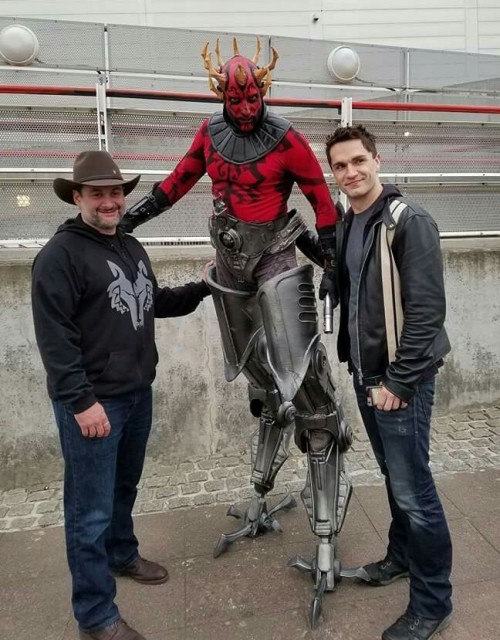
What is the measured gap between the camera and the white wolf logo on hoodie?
214 cm

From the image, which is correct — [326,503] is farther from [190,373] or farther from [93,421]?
[190,373]

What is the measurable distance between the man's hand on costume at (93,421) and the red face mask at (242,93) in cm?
143

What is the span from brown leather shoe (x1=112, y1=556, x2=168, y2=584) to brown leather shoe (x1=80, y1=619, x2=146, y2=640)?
40 cm

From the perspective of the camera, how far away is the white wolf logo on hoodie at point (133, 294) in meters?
2.14

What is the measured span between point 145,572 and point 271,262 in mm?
1785

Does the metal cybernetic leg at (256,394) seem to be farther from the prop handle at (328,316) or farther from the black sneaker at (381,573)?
the black sneaker at (381,573)

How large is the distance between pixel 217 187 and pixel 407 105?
2638 mm

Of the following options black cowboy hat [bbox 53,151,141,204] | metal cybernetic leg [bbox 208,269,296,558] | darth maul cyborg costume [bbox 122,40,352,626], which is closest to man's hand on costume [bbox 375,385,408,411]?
darth maul cyborg costume [bbox 122,40,352,626]

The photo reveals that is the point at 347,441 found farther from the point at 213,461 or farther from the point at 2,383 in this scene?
the point at 2,383

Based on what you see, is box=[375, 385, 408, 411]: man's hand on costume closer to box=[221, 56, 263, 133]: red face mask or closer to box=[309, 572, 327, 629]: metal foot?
box=[309, 572, 327, 629]: metal foot

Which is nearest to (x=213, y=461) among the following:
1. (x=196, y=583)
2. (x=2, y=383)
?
(x=196, y=583)

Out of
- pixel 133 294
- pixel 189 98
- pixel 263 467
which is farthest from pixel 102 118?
pixel 263 467

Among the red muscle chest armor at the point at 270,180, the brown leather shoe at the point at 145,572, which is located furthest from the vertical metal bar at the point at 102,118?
the brown leather shoe at the point at 145,572

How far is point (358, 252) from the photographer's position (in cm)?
210
